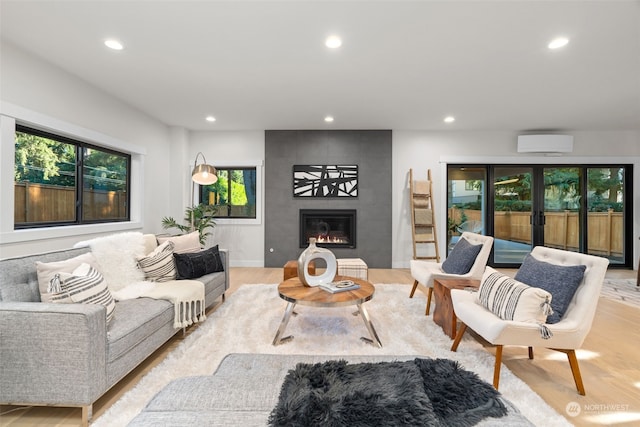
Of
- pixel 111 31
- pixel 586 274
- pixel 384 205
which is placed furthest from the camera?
pixel 384 205

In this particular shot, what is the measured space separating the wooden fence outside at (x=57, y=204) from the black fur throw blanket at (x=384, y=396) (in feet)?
11.1

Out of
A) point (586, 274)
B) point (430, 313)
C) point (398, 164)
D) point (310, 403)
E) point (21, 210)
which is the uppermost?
point (398, 164)

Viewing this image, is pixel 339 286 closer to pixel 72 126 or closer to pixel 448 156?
pixel 72 126

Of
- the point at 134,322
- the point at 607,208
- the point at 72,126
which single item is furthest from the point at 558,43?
the point at 72,126

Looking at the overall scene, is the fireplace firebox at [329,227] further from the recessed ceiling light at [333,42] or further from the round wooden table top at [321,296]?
the recessed ceiling light at [333,42]

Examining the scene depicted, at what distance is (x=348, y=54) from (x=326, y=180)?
9.13 ft

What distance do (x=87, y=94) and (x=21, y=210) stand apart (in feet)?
4.95

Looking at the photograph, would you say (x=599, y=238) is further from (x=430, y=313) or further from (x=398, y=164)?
(x=430, y=313)

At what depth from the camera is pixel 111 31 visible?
93.1 inches

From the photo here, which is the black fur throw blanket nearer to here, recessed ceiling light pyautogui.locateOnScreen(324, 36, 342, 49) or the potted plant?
recessed ceiling light pyautogui.locateOnScreen(324, 36, 342, 49)

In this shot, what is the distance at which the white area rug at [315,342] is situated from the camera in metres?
1.72

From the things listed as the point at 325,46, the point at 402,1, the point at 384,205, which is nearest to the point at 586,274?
the point at 402,1

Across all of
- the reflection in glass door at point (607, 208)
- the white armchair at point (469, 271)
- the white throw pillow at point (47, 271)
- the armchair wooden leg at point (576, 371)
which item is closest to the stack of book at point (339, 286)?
the white armchair at point (469, 271)

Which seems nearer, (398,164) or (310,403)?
(310,403)
